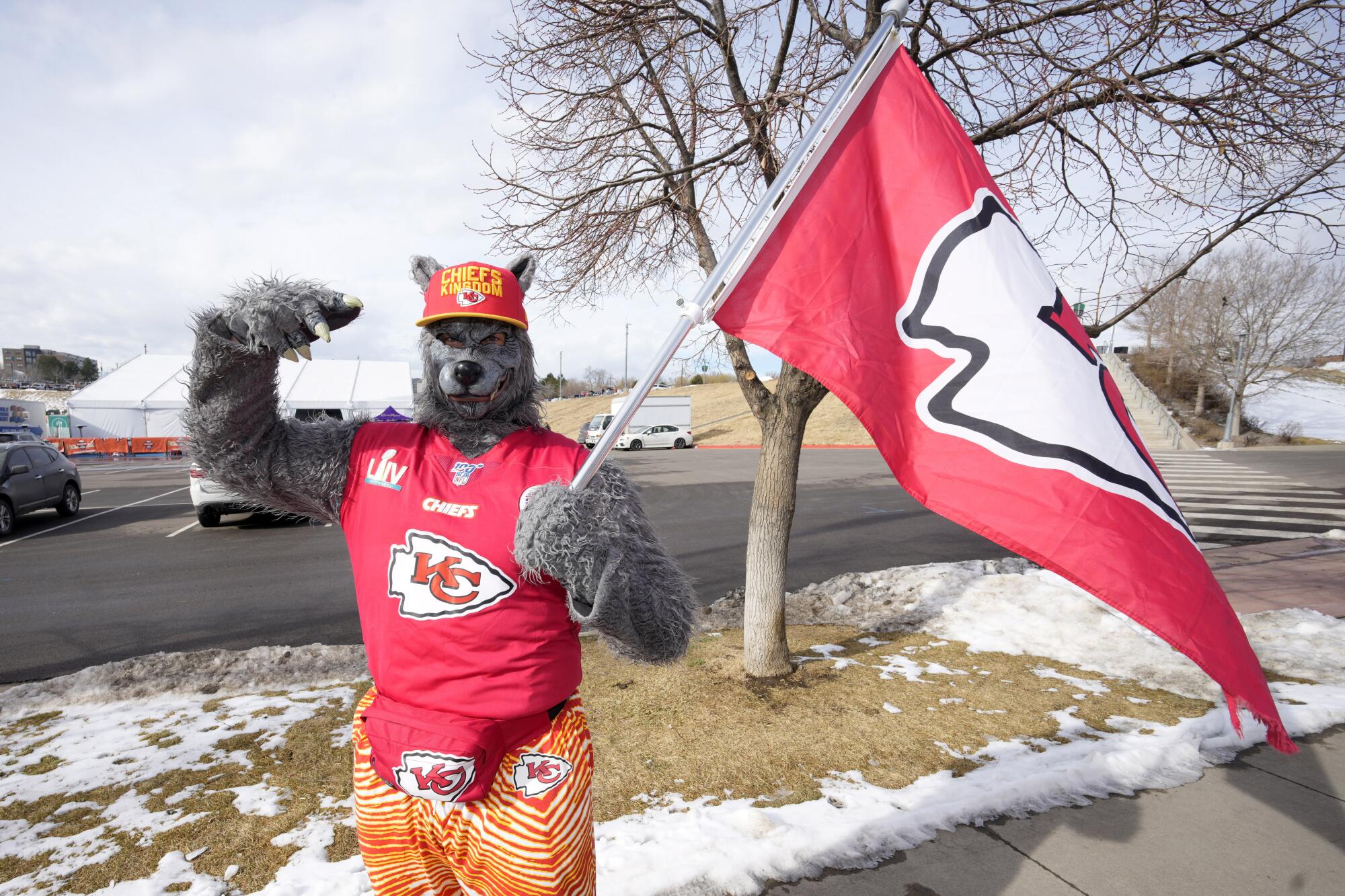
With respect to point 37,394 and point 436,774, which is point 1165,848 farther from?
point 37,394

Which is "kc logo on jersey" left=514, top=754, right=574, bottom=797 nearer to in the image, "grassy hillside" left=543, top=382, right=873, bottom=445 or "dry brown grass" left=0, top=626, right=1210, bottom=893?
"dry brown grass" left=0, top=626, right=1210, bottom=893

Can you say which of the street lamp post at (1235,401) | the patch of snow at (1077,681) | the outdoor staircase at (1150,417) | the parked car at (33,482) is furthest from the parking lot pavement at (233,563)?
the street lamp post at (1235,401)

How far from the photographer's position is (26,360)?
133 m

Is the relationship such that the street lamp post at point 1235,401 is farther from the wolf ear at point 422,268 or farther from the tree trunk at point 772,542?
the wolf ear at point 422,268

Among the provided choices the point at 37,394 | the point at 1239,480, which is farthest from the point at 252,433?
the point at 37,394

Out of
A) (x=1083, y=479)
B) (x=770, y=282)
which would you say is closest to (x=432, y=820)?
(x=770, y=282)

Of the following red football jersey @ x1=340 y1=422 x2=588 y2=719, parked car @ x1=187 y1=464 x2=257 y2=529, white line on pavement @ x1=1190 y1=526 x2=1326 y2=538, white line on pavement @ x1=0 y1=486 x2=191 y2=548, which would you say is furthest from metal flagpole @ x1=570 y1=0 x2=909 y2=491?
white line on pavement @ x1=0 y1=486 x2=191 y2=548

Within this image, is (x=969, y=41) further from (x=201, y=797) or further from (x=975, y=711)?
(x=201, y=797)

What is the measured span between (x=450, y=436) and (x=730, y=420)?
39347mm

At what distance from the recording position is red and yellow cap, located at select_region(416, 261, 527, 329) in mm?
1573

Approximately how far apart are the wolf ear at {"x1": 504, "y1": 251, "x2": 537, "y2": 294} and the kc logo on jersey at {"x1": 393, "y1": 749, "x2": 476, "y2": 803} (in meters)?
1.17

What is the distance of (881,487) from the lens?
1515 centimetres

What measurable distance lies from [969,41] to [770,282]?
269 centimetres

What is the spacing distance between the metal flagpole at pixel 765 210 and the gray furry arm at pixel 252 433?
72cm
